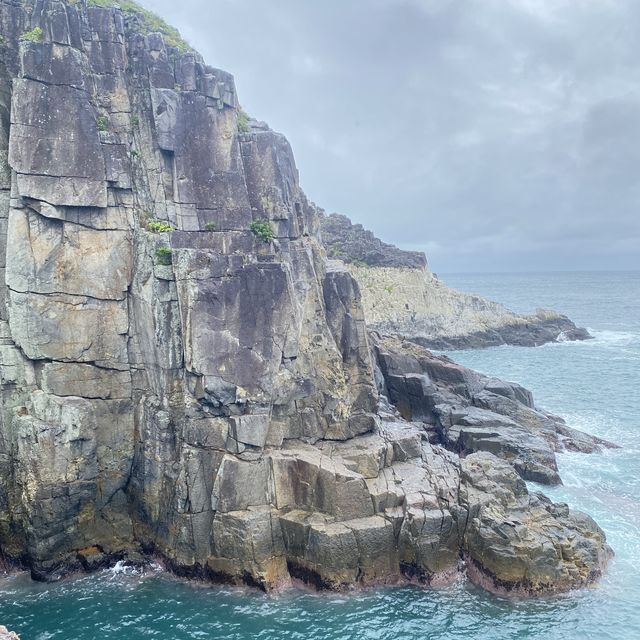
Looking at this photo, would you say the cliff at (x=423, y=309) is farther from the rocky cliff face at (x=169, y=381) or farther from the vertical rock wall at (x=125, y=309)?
the vertical rock wall at (x=125, y=309)

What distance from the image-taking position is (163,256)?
27438 mm

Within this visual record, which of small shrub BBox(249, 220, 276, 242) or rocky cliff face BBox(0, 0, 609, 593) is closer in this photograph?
rocky cliff face BBox(0, 0, 609, 593)

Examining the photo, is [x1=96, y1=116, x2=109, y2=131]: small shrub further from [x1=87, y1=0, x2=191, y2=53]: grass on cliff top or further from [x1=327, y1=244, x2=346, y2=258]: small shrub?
[x1=327, y1=244, x2=346, y2=258]: small shrub

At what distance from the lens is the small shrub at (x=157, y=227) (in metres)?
28.2

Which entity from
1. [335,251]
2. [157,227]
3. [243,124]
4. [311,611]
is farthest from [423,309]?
[311,611]

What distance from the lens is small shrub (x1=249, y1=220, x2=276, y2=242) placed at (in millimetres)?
29938

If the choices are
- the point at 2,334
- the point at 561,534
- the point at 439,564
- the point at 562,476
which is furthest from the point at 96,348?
the point at 562,476

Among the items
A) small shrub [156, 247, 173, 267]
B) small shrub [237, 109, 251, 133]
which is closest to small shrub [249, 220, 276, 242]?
small shrub [156, 247, 173, 267]

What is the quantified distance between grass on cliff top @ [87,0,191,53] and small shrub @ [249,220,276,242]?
32.1 feet

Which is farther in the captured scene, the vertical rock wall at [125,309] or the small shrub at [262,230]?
the small shrub at [262,230]

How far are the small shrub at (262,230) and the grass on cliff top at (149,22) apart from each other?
32.1 ft

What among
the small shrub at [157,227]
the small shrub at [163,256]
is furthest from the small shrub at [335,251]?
the small shrub at [163,256]

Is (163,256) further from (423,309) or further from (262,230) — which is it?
(423,309)

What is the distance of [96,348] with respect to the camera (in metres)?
28.0
